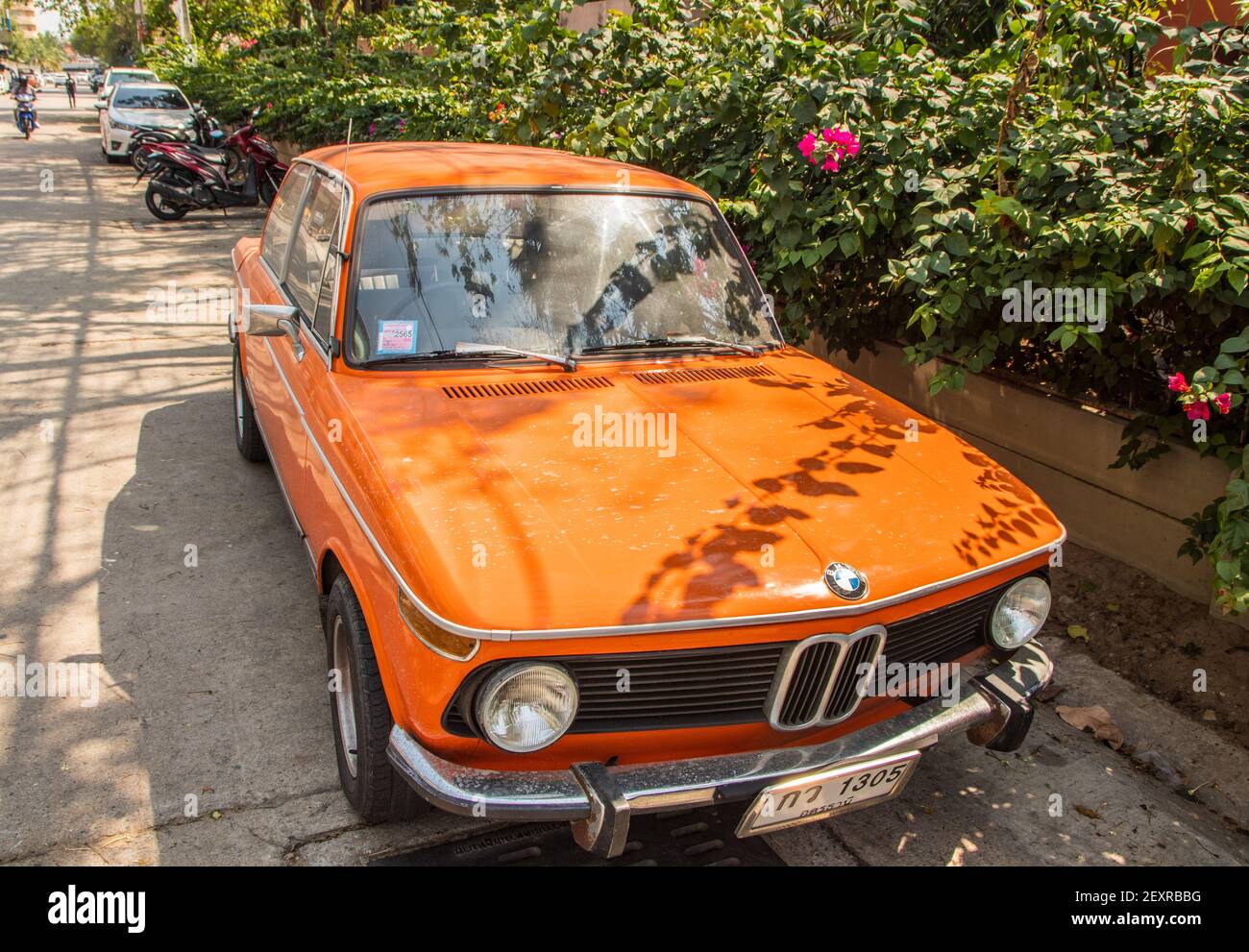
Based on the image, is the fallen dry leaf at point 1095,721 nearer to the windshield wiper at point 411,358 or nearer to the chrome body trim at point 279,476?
the windshield wiper at point 411,358

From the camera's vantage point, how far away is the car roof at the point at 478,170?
388cm

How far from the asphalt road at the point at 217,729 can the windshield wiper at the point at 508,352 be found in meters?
1.40

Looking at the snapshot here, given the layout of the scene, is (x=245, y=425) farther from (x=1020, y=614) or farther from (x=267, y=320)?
(x=1020, y=614)

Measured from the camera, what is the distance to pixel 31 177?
18500 millimetres

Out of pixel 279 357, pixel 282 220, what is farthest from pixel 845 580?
pixel 282 220

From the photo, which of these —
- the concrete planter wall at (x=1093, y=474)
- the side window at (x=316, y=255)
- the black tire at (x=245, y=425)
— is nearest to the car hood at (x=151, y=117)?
the black tire at (x=245, y=425)

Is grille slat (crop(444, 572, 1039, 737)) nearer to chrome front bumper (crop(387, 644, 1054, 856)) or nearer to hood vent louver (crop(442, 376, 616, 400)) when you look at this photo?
chrome front bumper (crop(387, 644, 1054, 856))

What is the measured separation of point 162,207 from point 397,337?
12.8 meters

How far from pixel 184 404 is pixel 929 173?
4.93 meters

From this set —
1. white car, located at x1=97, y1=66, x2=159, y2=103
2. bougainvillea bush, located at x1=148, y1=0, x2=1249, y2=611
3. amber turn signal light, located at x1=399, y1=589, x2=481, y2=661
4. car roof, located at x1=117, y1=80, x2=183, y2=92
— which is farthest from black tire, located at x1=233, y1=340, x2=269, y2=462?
white car, located at x1=97, y1=66, x2=159, y2=103

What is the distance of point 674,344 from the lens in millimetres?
3846
